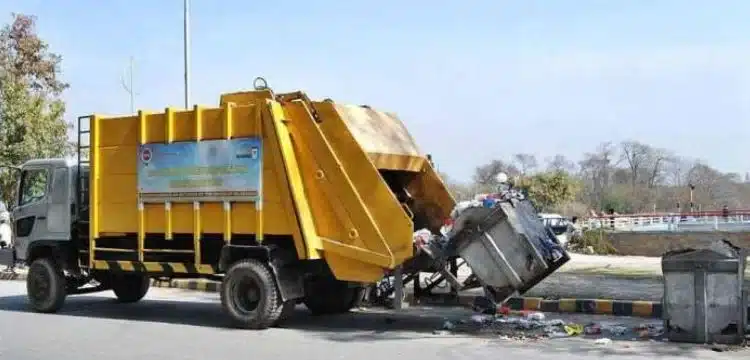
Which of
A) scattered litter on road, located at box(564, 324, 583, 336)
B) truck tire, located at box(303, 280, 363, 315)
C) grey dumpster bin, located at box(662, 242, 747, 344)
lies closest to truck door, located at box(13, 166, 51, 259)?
truck tire, located at box(303, 280, 363, 315)

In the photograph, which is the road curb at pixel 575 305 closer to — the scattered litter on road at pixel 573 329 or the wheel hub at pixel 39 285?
the scattered litter on road at pixel 573 329

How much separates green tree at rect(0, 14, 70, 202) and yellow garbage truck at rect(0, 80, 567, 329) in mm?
10687

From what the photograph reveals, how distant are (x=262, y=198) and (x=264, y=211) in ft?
0.53

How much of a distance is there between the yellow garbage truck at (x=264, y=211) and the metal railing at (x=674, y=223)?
2388 centimetres

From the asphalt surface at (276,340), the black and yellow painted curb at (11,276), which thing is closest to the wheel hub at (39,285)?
the asphalt surface at (276,340)

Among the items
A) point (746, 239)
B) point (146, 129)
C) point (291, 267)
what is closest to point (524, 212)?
point (291, 267)

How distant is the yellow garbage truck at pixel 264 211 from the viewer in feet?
31.3

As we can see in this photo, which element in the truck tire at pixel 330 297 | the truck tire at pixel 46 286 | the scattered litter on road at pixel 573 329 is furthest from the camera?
the truck tire at pixel 46 286

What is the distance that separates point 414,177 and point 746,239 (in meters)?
25.9

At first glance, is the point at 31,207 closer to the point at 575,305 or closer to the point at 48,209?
the point at 48,209

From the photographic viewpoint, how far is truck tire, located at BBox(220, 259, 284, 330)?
990 centimetres

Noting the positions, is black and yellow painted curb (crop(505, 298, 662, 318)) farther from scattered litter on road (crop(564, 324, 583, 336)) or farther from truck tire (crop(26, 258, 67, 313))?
truck tire (crop(26, 258, 67, 313))

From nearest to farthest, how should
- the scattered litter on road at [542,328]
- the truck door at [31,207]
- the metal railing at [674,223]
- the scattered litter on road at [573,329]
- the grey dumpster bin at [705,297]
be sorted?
1. the grey dumpster bin at [705,297]
2. the scattered litter on road at [542,328]
3. the scattered litter on road at [573,329]
4. the truck door at [31,207]
5. the metal railing at [674,223]

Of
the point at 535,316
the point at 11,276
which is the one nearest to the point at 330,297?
the point at 535,316
